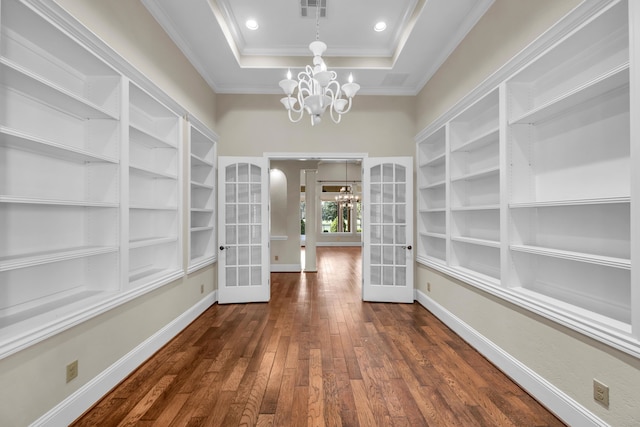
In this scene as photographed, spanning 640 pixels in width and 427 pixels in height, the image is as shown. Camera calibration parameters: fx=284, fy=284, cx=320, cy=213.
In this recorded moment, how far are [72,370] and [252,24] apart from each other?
366 cm

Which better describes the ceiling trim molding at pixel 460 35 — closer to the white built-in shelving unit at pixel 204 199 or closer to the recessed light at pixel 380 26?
the recessed light at pixel 380 26

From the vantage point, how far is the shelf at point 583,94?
154cm

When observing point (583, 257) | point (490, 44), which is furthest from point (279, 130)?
point (583, 257)

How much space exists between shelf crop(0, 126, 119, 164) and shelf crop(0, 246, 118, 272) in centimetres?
66

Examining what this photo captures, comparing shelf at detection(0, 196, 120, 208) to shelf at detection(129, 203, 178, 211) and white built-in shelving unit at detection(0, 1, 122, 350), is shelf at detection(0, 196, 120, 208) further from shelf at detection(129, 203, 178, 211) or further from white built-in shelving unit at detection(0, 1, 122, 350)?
shelf at detection(129, 203, 178, 211)

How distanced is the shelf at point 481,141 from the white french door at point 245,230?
8.85ft

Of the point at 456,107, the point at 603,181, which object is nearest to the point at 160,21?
the point at 456,107

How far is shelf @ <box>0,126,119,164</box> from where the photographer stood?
59.2 inches

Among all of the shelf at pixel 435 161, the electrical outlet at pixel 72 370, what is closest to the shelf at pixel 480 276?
the shelf at pixel 435 161

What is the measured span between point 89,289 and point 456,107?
153 inches

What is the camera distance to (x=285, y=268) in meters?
6.71

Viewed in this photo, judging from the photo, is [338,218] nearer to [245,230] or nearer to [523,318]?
[245,230]

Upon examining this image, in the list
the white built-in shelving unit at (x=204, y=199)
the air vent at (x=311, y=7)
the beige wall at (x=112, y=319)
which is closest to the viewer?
the beige wall at (x=112, y=319)

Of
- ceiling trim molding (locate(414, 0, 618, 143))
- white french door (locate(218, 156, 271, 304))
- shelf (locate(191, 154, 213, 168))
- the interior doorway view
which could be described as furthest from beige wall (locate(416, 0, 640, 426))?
shelf (locate(191, 154, 213, 168))
